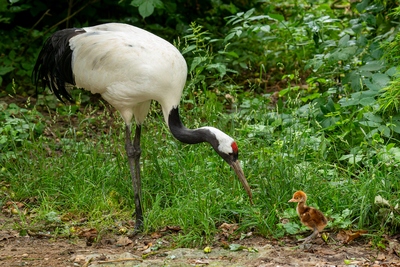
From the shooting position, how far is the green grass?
3.55 m

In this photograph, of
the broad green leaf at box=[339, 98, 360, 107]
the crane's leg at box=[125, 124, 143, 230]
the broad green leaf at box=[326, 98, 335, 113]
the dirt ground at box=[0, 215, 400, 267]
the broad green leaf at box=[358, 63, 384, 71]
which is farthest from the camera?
the broad green leaf at box=[326, 98, 335, 113]

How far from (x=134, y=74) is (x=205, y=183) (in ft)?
3.78

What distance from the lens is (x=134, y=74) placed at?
384cm

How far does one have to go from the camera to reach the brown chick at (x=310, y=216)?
3.26m

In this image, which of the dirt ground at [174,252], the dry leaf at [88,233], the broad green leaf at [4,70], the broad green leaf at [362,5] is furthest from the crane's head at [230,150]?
the broad green leaf at [4,70]

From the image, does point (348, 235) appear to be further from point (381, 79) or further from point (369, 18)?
point (369, 18)

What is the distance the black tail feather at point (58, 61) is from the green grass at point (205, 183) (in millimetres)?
690

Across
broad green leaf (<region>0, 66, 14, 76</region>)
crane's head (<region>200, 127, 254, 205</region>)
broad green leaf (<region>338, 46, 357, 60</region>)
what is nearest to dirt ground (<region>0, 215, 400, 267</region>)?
crane's head (<region>200, 127, 254, 205</region>)

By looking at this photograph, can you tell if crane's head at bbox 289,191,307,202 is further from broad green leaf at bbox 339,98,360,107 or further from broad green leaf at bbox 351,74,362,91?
broad green leaf at bbox 351,74,362,91

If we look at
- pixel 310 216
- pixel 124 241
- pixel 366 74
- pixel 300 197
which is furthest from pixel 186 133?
pixel 366 74

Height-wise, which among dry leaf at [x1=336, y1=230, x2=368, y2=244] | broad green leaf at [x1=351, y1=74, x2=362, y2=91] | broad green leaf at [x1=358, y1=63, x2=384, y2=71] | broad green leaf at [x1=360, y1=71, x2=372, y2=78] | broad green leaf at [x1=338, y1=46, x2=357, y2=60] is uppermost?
broad green leaf at [x1=338, y1=46, x2=357, y2=60]

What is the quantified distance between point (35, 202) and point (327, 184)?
279 centimetres

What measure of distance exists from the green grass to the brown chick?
0.59 feet

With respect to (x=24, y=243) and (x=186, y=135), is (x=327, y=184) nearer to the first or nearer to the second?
(x=186, y=135)
